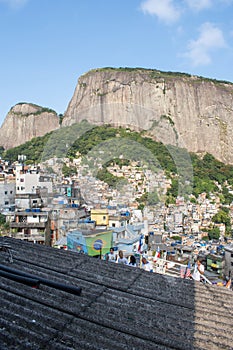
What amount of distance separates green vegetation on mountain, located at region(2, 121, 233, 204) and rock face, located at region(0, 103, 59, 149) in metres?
6.42

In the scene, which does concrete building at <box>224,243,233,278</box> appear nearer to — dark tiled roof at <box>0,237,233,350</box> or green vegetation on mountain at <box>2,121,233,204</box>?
dark tiled roof at <box>0,237,233,350</box>

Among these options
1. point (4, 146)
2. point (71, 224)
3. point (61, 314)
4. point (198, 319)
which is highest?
point (4, 146)

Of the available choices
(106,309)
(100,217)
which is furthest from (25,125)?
(106,309)

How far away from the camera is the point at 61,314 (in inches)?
50.8

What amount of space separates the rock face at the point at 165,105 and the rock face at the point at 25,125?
3.25 meters

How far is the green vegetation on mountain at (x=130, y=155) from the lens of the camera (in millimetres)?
29673

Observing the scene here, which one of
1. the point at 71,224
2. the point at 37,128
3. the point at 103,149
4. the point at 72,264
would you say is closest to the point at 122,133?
the point at 103,149

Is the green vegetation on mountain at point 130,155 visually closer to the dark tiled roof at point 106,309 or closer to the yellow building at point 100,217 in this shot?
the yellow building at point 100,217

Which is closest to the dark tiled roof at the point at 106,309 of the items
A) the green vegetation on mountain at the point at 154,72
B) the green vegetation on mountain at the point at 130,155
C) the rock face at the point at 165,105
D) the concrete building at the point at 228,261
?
the concrete building at the point at 228,261

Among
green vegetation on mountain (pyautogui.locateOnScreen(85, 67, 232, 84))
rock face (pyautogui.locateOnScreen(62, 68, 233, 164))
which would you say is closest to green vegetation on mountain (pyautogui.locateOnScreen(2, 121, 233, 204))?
rock face (pyautogui.locateOnScreen(62, 68, 233, 164))

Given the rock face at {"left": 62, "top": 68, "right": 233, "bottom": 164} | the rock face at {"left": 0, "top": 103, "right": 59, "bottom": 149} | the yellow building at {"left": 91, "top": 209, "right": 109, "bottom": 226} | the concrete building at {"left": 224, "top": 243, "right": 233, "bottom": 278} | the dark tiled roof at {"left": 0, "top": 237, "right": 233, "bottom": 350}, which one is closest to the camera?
the dark tiled roof at {"left": 0, "top": 237, "right": 233, "bottom": 350}

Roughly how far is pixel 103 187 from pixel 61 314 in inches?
877

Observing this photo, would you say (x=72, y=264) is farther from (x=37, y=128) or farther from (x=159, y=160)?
(x=37, y=128)

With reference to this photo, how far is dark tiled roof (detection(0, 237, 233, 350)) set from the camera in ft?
3.76
